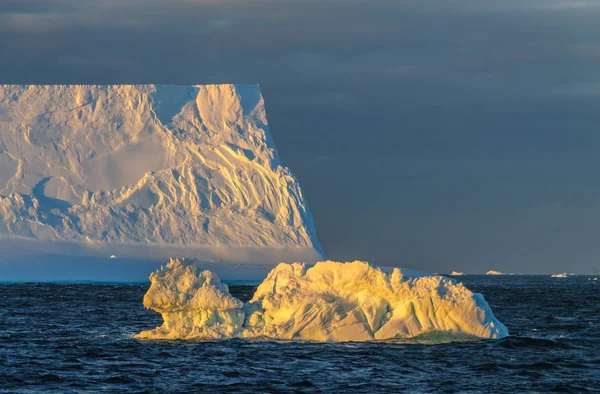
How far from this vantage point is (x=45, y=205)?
269 ft

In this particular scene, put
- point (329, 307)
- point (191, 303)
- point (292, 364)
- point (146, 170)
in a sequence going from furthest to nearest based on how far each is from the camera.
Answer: point (146, 170) < point (191, 303) < point (329, 307) < point (292, 364)

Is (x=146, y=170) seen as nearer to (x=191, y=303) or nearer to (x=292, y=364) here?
(x=191, y=303)

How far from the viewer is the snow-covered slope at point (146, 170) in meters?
82.1

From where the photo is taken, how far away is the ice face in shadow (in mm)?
27672

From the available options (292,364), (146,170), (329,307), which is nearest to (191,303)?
(329,307)

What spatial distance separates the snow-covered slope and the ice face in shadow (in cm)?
5329

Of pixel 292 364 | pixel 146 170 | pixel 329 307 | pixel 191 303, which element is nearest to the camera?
pixel 292 364

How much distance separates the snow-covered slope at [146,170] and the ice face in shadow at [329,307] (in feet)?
175

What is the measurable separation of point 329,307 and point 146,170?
59623 mm

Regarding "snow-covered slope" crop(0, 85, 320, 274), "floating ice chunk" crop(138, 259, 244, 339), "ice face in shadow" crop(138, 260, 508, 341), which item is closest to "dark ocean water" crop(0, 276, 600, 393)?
"ice face in shadow" crop(138, 260, 508, 341)

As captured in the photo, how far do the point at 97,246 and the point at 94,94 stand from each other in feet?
46.6

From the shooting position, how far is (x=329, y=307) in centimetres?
2823

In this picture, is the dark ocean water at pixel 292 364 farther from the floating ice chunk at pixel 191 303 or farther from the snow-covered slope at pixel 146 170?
the snow-covered slope at pixel 146 170

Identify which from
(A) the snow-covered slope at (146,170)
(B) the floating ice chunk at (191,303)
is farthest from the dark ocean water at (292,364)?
(A) the snow-covered slope at (146,170)
